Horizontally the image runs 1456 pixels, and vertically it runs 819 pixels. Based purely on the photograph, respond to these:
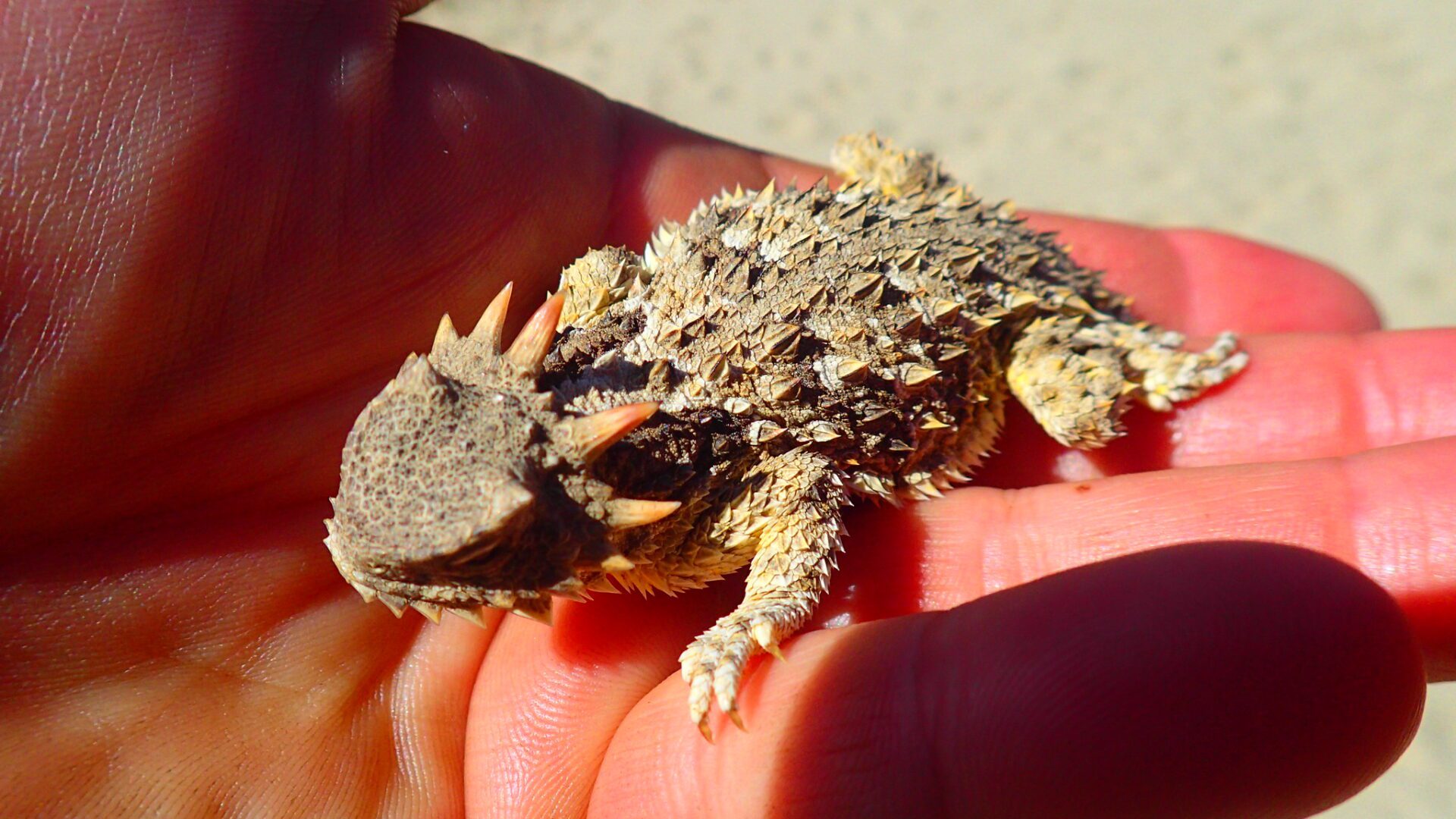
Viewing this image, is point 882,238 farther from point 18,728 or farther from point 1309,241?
point 1309,241

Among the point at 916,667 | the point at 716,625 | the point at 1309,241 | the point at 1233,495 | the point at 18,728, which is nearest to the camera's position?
the point at 916,667

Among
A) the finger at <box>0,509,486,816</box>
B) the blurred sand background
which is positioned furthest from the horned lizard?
the blurred sand background

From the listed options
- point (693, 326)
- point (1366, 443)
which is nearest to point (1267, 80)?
point (1366, 443)

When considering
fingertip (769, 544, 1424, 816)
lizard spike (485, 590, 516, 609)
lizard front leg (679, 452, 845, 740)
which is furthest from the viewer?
lizard front leg (679, 452, 845, 740)

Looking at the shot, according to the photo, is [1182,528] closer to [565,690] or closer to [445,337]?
[565,690]

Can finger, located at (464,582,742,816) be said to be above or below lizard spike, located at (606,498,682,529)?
below

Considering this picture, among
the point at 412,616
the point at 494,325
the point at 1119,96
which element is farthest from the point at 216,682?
the point at 1119,96

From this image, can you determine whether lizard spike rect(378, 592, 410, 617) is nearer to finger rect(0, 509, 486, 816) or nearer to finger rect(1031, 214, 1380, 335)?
finger rect(0, 509, 486, 816)
